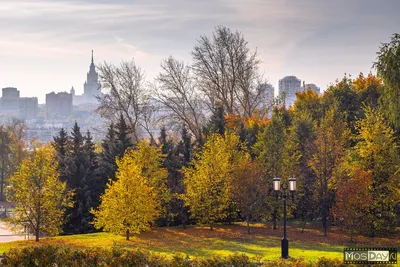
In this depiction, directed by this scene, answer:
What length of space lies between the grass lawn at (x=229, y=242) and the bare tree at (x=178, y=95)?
13002 millimetres

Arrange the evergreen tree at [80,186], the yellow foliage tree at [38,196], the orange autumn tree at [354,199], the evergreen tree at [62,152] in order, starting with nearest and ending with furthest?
the orange autumn tree at [354,199]
the yellow foliage tree at [38,196]
the evergreen tree at [80,186]
the evergreen tree at [62,152]

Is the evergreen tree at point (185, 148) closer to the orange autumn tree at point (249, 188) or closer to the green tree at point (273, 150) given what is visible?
the green tree at point (273, 150)

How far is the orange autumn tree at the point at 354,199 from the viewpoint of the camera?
2195 centimetres

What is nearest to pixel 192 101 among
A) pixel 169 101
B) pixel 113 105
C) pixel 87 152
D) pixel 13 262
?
pixel 169 101

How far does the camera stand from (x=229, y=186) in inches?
1032

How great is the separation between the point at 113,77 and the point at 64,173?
34.5ft

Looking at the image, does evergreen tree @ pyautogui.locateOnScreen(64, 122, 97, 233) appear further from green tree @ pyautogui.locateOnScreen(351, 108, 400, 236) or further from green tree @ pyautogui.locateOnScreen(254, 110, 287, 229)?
green tree @ pyautogui.locateOnScreen(351, 108, 400, 236)

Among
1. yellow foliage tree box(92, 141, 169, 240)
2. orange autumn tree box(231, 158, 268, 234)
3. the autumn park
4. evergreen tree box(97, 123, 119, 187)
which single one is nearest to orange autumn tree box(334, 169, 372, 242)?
the autumn park

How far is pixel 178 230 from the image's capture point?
2698cm

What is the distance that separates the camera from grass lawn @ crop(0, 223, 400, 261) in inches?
741

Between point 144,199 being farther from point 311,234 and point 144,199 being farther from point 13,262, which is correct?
point 13,262

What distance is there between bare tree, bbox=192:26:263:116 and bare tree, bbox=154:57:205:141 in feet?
4.01

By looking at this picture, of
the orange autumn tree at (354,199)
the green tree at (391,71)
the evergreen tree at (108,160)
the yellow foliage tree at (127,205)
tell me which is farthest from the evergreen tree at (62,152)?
the green tree at (391,71)

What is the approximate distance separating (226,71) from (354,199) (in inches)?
753
